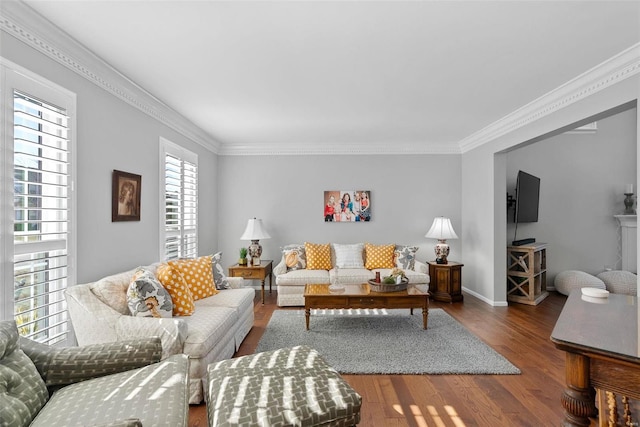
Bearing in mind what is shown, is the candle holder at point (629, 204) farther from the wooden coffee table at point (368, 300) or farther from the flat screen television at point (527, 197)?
the wooden coffee table at point (368, 300)

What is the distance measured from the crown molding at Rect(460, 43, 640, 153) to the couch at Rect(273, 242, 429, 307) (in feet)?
7.37

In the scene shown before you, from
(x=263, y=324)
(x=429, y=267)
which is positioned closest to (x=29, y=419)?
(x=263, y=324)

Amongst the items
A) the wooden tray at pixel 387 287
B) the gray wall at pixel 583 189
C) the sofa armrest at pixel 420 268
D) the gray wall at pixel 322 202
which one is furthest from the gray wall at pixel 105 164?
the gray wall at pixel 583 189

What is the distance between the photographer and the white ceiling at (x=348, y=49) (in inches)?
79.7

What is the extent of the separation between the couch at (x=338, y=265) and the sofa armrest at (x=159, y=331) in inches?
101

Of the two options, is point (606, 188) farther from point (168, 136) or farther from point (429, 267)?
point (168, 136)

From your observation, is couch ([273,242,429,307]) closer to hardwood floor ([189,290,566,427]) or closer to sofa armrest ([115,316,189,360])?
hardwood floor ([189,290,566,427])

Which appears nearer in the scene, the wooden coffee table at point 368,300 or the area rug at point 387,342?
the area rug at point 387,342

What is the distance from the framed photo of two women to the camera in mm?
5887

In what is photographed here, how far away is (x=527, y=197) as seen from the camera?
5082 millimetres

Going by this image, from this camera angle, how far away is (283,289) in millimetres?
4793

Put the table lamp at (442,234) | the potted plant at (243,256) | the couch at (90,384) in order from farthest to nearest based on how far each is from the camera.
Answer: the table lamp at (442,234) → the potted plant at (243,256) → the couch at (90,384)

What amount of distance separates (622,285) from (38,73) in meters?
7.45

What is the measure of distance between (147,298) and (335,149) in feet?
13.7
